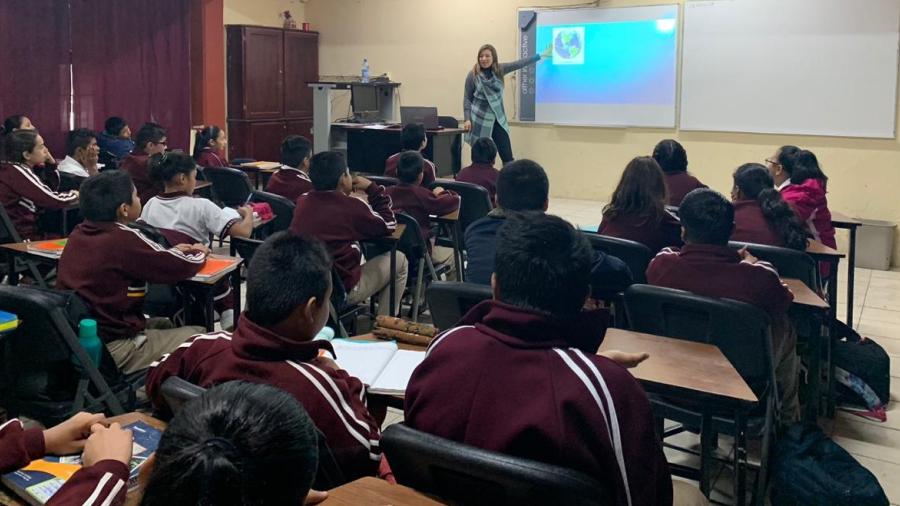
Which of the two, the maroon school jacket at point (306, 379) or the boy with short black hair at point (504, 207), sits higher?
the boy with short black hair at point (504, 207)

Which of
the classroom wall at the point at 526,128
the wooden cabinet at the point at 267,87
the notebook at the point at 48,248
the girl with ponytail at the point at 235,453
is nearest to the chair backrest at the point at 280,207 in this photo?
the notebook at the point at 48,248

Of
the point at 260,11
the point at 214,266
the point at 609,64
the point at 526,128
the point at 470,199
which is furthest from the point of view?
the point at 260,11

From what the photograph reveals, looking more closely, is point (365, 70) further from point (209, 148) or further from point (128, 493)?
Result: point (128, 493)

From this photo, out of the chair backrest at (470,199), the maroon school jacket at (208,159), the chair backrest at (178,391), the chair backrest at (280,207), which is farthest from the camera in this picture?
the maroon school jacket at (208,159)

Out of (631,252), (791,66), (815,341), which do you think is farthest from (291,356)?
(791,66)

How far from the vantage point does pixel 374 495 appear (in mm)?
1282

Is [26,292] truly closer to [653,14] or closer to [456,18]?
[653,14]

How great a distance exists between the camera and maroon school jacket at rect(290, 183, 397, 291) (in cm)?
366

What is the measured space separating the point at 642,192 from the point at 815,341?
0.93 meters

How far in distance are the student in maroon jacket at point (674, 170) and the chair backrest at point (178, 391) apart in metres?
3.37

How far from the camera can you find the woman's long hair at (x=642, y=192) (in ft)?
11.1

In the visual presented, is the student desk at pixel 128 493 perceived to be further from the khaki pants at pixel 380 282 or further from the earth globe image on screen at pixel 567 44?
the earth globe image on screen at pixel 567 44

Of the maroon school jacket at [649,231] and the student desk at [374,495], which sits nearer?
the student desk at [374,495]

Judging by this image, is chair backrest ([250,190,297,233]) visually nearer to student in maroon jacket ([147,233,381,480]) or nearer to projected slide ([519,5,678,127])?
student in maroon jacket ([147,233,381,480])
